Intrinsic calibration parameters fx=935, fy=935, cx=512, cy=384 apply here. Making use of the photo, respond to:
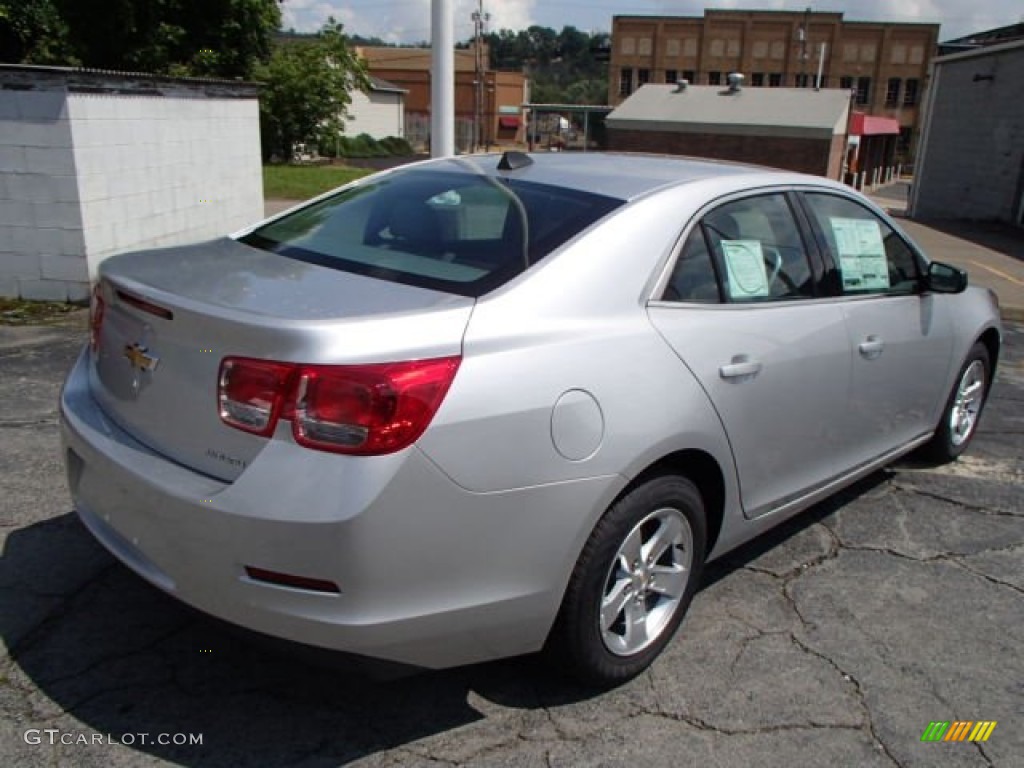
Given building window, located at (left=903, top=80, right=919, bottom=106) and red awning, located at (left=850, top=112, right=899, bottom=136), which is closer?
red awning, located at (left=850, top=112, right=899, bottom=136)

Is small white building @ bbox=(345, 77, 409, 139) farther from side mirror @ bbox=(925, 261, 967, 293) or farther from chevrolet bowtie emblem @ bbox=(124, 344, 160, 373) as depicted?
chevrolet bowtie emblem @ bbox=(124, 344, 160, 373)

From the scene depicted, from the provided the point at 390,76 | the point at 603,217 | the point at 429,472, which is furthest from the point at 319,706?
the point at 390,76

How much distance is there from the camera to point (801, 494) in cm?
365

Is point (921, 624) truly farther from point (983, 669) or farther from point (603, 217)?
point (603, 217)

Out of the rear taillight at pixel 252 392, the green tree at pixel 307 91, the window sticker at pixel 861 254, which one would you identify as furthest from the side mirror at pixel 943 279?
the green tree at pixel 307 91

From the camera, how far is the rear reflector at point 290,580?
7.53ft

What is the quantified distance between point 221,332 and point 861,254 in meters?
2.79

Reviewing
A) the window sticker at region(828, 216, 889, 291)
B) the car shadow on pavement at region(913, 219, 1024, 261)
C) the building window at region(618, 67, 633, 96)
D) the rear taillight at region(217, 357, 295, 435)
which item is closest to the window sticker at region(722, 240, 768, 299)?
the window sticker at region(828, 216, 889, 291)

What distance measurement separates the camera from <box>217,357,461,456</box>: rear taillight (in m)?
2.28

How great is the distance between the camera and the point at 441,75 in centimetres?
923

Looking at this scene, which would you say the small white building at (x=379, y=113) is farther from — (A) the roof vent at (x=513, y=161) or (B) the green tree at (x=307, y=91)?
(A) the roof vent at (x=513, y=161)

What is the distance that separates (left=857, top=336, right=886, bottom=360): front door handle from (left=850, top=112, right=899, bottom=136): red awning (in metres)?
37.9

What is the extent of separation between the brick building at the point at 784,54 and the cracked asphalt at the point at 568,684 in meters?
73.5

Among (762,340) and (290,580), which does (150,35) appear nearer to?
(762,340)
